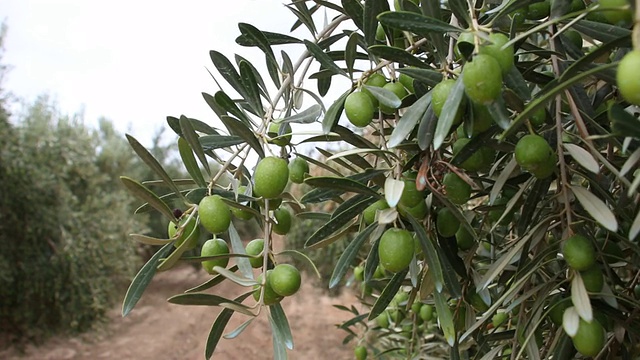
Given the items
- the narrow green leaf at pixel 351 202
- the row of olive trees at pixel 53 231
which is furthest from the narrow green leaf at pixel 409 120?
the row of olive trees at pixel 53 231

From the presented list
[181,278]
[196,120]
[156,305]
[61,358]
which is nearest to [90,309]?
[61,358]

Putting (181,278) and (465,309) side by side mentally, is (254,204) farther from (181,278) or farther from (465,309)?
(181,278)

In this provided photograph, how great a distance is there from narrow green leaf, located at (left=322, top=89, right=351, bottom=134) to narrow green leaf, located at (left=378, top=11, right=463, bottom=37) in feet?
0.45

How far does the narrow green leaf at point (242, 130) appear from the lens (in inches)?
22.6

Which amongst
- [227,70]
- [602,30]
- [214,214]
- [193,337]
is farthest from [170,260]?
[193,337]

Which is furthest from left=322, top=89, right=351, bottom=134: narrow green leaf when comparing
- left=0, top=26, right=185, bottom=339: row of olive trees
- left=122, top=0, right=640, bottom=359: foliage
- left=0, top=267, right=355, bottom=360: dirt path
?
left=0, top=26, right=185, bottom=339: row of olive trees

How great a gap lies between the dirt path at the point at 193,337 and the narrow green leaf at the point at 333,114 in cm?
395

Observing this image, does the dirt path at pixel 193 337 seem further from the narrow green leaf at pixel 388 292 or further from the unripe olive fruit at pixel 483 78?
the unripe olive fruit at pixel 483 78

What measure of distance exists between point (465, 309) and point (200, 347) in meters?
5.46

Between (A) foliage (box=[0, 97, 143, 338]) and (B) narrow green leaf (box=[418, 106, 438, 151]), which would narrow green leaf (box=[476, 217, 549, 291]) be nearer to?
(B) narrow green leaf (box=[418, 106, 438, 151])

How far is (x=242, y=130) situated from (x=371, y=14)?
20 cm

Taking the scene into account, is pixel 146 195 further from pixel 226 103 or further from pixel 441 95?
pixel 441 95

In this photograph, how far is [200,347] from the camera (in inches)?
225

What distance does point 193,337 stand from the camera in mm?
6117
